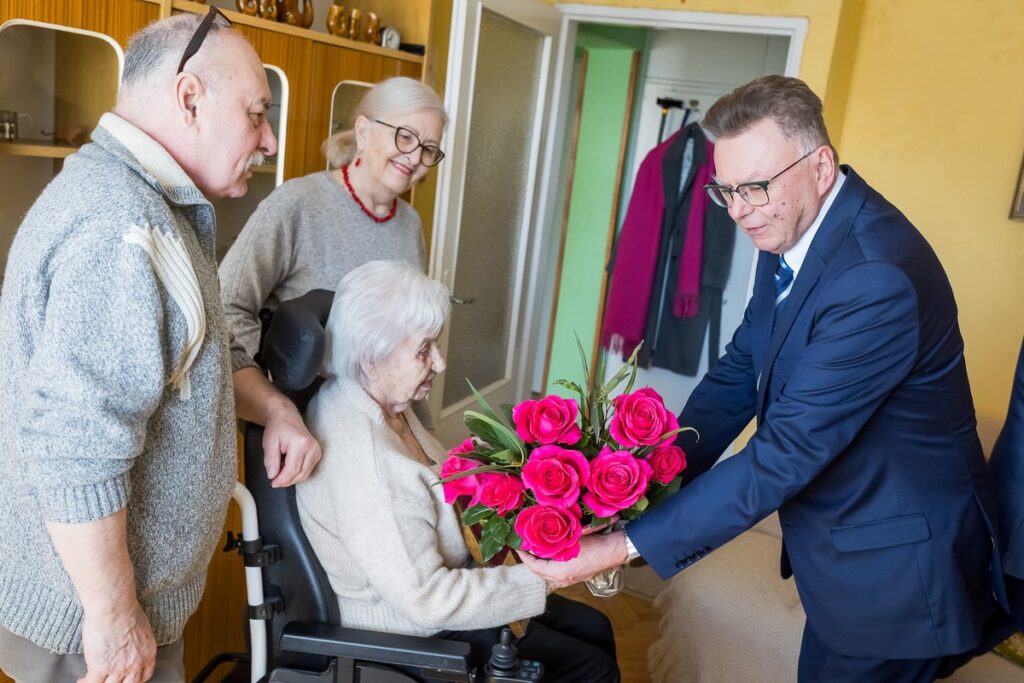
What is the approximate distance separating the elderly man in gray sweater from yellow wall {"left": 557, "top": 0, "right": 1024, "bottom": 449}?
8.92 ft

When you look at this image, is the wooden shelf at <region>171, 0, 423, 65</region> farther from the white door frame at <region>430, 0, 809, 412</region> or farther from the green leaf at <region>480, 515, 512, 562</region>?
the green leaf at <region>480, 515, 512, 562</region>

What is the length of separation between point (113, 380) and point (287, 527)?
0.65 metres

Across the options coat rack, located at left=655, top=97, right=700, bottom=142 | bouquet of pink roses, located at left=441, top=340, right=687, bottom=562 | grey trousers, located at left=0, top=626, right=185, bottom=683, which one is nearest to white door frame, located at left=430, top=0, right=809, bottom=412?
coat rack, located at left=655, top=97, right=700, bottom=142

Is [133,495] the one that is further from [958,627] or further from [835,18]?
[835,18]

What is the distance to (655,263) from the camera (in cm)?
483

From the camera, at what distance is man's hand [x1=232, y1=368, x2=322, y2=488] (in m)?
1.58

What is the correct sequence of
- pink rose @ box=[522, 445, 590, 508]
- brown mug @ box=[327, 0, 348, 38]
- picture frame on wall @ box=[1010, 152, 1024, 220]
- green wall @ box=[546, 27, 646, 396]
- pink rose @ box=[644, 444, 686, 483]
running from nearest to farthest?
pink rose @ box=[522, 445, 590, 508]
pink rose @ box=[644, 444, 686, 483]
brown mug @ box=[327, 0, 348, 38]
picture frame on wall @ box=[1010, 152, 1024, 220]
green wall @ box=[546, 27, 646, 396]

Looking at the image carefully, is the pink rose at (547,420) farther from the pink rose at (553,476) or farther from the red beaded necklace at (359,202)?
the red beaded necklace at (359,202)

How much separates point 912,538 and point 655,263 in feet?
11.2

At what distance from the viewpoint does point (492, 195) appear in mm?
3570

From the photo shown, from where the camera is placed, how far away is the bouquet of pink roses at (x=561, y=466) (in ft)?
4.75

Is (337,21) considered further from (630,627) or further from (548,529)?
(630,627)

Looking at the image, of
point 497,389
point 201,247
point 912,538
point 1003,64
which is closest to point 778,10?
point 1003,64

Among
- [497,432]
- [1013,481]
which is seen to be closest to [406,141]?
[497,432]
